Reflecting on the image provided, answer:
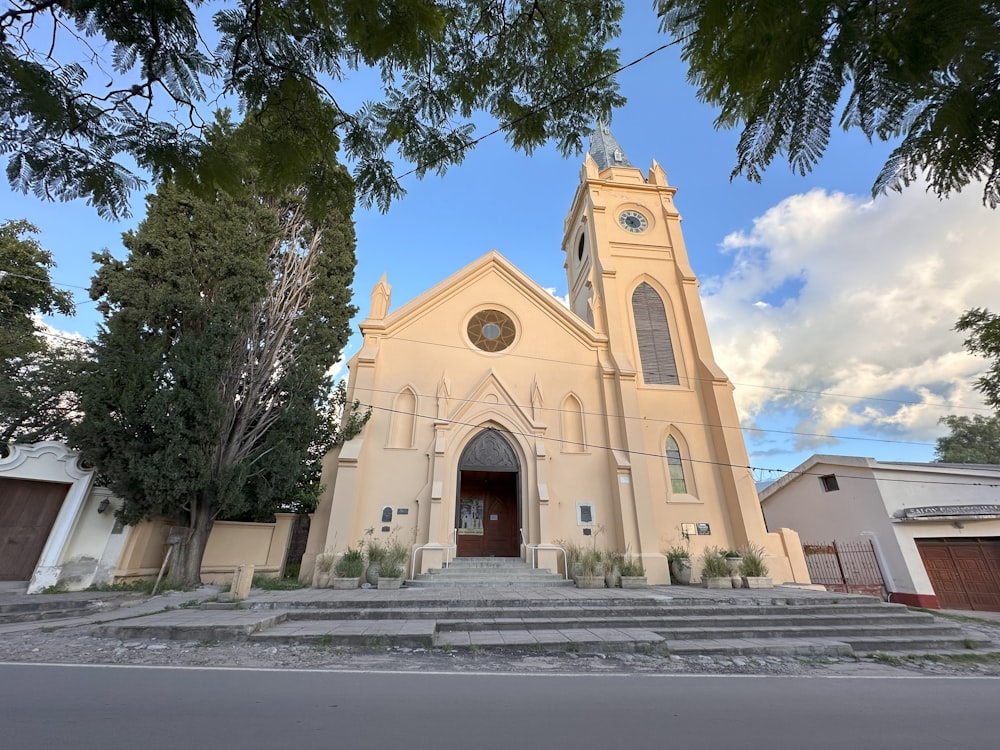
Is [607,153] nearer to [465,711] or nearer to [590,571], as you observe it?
[590,571]

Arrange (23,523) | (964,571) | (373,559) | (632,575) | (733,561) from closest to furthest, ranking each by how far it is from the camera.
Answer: (23,523), (373,559), (632,575), (733,561), (964,571)

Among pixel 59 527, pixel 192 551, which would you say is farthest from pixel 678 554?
pixel 59 527

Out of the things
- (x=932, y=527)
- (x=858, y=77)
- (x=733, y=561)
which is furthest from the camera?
(x=932, y=527)

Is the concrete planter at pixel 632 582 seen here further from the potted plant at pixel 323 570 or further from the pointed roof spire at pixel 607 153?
the pointed roof spire at pixel 607 153

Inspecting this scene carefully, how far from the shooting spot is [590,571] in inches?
466

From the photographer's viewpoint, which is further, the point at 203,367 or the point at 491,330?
the point at 491,330

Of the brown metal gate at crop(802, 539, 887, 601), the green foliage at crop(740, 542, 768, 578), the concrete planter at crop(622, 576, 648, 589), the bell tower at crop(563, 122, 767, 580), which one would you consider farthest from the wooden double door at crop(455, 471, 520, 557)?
the brown metal gate at crop(802, 539, 887, 601)

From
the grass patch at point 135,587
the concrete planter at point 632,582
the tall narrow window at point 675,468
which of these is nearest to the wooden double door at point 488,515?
the concrete planter at point 632,582

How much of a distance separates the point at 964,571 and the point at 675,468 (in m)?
10.7

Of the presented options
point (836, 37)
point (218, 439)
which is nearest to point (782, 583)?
point (836, 37)

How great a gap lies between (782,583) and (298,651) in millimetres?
14367

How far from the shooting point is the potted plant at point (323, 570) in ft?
37.5

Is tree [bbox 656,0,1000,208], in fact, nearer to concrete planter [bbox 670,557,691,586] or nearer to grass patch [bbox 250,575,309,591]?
grass patch [bbox 250,575,309,591]

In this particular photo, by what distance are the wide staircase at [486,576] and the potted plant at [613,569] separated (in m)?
1.08
